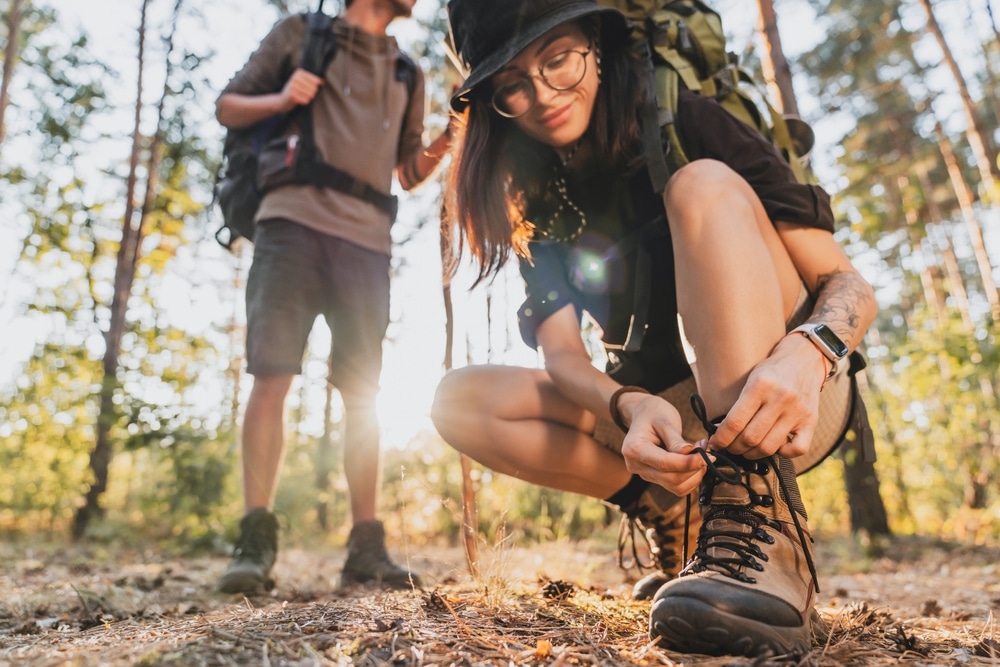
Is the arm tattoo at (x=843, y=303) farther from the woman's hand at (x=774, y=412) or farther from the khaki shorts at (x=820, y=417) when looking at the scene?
the woman's hand at (x=774, y=412)

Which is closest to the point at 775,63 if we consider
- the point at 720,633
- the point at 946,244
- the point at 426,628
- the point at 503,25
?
the point at 503,25

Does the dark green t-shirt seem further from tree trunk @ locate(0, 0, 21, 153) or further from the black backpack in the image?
tree trunk @ locate(0, 0, 21, 153)

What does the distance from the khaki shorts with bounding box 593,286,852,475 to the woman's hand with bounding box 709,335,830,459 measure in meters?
0.42

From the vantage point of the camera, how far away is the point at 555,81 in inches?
74.7

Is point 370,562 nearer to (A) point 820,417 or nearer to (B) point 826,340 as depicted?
(A) point 820,417

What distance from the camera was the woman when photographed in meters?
1.31

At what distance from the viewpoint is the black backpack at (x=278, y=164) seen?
2.88 m

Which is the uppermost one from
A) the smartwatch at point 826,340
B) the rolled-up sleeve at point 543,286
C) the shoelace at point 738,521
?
the rolled-up sleeve at point 543,286

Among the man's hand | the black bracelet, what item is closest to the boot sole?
the black bracelet

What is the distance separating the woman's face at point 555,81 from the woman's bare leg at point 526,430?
788 millimetres

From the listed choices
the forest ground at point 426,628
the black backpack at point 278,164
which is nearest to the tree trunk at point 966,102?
the forest ground at point 426,628

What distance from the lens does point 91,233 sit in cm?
754

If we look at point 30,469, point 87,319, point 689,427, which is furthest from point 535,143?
point 30,469

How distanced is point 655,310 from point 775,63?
14.9 ft
